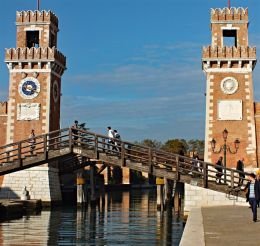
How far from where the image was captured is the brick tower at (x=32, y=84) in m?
40.5

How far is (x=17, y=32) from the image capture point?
42281 millimetres

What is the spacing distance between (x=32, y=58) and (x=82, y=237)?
22142mm

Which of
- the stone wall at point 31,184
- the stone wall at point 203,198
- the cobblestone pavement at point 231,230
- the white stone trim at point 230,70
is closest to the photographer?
the cobblestone pavement at point 231,230

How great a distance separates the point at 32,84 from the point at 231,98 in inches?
566

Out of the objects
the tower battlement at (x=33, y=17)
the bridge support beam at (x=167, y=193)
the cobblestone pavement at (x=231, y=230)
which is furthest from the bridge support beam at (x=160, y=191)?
the cobblestone pavement at (x=231, y=230)

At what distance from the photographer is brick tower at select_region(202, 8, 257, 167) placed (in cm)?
3781

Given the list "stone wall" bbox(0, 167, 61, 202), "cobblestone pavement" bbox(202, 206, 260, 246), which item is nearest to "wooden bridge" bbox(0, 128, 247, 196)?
"cobblestone pavement" bbox(202, 206, 260, 246)

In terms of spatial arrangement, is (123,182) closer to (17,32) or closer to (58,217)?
(17,32)

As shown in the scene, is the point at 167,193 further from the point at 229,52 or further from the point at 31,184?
the point at 229,52

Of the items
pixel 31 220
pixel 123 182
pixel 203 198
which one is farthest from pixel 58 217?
pixel 123 182

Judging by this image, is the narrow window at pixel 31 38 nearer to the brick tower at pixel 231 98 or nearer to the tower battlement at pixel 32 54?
the tower battlement at pixel 32 54

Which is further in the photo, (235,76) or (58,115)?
(58,115)

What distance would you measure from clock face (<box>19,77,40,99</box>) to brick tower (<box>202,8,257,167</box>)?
12.2 meters

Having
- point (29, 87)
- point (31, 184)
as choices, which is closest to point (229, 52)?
point (29, 87)
